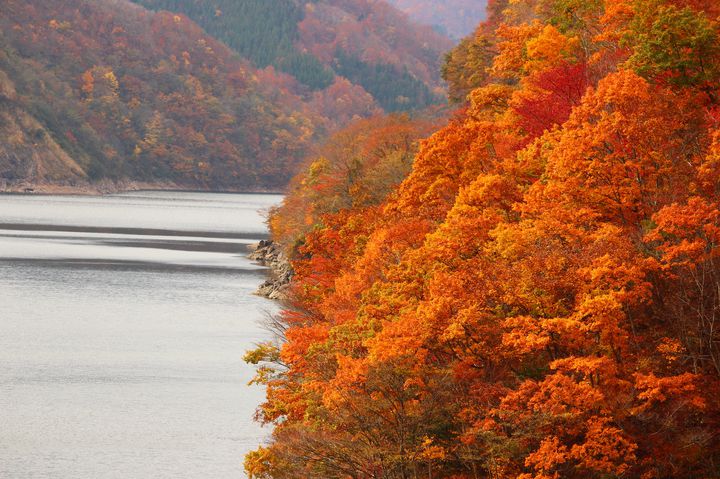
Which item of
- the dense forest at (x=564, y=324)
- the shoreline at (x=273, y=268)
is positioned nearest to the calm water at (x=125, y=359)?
the shoreline at (x=273, y=268)

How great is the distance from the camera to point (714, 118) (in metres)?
29.1

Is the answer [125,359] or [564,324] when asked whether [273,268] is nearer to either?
[125,359]

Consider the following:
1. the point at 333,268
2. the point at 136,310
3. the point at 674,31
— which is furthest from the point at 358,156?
the point at 674,31

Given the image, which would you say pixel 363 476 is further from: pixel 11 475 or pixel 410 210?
pixel 410 210

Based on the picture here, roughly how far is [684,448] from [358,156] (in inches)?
2437

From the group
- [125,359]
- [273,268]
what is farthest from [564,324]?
[273,268]

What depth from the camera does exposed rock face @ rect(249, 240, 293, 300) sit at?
7907cm

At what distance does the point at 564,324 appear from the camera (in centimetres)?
2434

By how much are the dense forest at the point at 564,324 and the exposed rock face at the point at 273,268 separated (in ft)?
114

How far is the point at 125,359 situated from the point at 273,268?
46963 mm

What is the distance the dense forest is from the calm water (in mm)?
5798

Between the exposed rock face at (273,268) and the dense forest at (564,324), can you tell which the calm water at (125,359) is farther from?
the dense forest at (564,324)

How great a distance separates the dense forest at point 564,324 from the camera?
24219 millimetres

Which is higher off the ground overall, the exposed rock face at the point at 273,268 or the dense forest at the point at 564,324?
the dense forest at the point at 564,324
